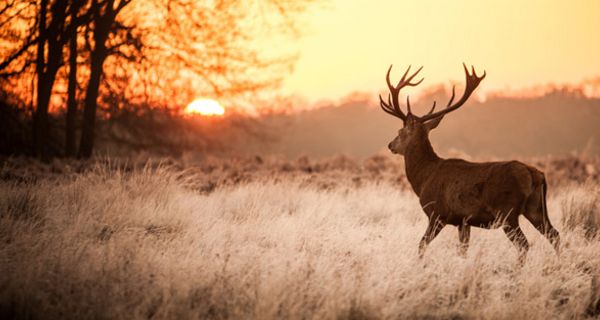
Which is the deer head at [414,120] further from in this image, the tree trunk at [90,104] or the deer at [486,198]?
the tree trunk at [90,104]

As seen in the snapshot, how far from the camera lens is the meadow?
4.14 m

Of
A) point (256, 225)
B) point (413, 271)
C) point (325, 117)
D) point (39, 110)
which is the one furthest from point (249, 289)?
point (325, 117)

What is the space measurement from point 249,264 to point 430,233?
83.6 inches

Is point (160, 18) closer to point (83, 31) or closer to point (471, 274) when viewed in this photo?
point (83, 31)

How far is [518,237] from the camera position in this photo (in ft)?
18.7

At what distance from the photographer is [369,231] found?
7172 mm

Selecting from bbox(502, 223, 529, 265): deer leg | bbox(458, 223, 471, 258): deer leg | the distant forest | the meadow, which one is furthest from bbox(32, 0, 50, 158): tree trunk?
the distant forest

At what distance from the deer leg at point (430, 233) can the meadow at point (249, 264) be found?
0.10 metres

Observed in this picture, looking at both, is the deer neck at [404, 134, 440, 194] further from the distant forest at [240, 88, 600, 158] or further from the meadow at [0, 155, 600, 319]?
the distant forest at [240, 88, 600, 158]

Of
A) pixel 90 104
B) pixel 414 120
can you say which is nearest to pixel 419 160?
pixel 414 120

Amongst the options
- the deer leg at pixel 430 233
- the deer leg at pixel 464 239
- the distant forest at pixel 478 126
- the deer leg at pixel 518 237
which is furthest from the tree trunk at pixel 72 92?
the distant forest at pixel 478 126

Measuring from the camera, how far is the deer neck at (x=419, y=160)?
6.63 meters

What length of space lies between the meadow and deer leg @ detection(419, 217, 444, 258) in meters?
0.10

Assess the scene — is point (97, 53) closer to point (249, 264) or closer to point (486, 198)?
point (249, 264)
